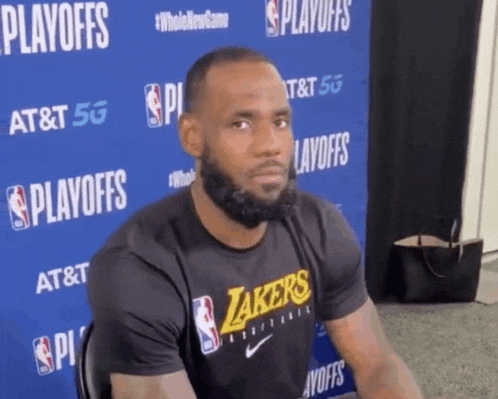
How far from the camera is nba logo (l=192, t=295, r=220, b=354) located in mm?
1198

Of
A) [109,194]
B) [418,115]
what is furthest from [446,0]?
[109,194]

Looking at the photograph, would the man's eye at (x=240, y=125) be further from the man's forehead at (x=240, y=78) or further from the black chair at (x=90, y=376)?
the black chair at (x=90, y=376)

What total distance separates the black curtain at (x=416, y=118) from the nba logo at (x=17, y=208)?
5.20ft

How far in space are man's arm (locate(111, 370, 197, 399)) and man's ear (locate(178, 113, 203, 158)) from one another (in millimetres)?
347

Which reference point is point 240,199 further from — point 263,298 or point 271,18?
point 271,18

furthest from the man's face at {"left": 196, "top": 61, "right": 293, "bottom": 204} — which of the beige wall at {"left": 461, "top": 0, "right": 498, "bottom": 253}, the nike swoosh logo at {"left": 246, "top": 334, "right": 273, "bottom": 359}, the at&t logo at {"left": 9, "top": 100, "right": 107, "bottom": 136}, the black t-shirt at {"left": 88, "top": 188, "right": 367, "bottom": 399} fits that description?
the beige wall at {"left": 461, "top": 0, "right": 498, "bottom": 253}

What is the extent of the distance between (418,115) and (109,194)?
166 centimetres

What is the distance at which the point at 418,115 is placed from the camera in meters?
3.10

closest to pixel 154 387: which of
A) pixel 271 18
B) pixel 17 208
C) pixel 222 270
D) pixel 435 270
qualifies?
pixel 222 270

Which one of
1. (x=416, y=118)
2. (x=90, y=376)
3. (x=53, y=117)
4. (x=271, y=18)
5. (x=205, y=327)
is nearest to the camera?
(x=90, y=376)

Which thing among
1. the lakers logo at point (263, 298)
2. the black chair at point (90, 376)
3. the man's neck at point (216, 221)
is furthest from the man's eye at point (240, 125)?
the black chair at point (90, 376)

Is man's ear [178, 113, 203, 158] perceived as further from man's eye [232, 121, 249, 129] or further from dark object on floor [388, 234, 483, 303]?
dark object on floor [388, 234, 483, 303]

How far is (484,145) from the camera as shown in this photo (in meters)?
3.57

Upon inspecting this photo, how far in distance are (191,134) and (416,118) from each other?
2010 mm
